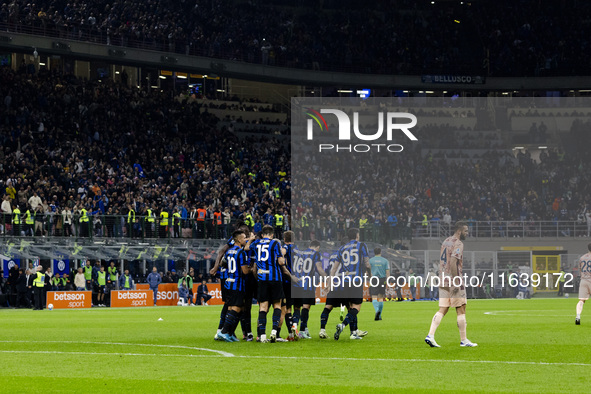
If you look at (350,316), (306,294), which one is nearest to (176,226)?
(306,294)

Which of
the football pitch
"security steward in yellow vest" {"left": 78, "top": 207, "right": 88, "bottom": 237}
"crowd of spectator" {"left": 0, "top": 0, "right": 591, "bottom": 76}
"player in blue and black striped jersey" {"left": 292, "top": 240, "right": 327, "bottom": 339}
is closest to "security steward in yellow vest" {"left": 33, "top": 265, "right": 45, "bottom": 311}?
"security steward in yellow vest" {"left": 78, "top": 207, "right": 88, "bottom": 237}

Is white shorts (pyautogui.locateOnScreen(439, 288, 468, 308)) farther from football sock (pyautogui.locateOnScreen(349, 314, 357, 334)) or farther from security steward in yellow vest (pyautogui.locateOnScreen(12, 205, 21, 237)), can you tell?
security steward in yellow vest (pyautogui.locateOnScreen(12, 205, 21, 237))

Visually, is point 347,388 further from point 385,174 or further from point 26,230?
point 385,174

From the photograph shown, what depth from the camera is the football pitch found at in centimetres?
1098

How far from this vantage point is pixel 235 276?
56.5ft

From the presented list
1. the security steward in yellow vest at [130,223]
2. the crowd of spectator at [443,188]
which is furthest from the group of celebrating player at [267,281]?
the crowd of spectator at [443,188]

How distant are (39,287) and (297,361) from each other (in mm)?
23604

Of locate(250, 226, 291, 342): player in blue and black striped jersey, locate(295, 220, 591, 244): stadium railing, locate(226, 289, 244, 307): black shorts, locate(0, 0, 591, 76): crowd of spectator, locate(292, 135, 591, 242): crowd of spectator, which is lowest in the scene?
locate(226, 289, 244, 307): black shorts

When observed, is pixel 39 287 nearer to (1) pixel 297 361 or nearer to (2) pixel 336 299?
(2) pixel 336 299

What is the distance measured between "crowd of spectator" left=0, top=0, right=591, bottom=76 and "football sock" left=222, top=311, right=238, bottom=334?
43703 mm

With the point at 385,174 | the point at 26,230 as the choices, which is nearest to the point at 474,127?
the point at 385,174

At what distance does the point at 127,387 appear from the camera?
1086 centimetres

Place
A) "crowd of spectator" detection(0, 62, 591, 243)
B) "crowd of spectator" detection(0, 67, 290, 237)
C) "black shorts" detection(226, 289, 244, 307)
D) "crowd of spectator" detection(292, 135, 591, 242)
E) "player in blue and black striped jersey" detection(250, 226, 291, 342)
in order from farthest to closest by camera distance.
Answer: "crowd of spectator" detection(292, 135, 591, 242) → "crowd of spectator" detection(0, 62, 591, 243) → "crowd of spectator" detection(0, 67, 290, 237) → "black shorts" detection(226, 289, 244, 307) → "player in blue and black striped jersey" detection(250, 226, 291, 342)

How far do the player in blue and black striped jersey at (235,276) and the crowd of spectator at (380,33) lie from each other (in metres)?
43.5
